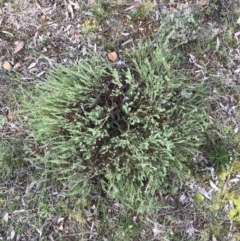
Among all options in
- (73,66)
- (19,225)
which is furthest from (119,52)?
(19,225)

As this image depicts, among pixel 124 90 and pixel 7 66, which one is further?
pixel 7 66

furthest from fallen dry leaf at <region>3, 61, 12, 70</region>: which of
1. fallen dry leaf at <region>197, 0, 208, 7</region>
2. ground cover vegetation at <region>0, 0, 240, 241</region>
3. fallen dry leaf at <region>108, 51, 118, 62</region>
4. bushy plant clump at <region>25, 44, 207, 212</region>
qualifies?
fallen dry leaf at <region>197, 0, 208, 7</region>

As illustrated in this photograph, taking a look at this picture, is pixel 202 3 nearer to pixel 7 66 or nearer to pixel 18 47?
pixel 18 47

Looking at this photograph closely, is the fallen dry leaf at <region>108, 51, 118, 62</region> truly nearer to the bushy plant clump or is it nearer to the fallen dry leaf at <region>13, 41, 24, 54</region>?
the bushy plant clump

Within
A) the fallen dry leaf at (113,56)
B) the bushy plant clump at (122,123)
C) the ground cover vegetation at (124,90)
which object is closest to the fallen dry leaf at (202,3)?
the ground cover vegetation at (124,90)

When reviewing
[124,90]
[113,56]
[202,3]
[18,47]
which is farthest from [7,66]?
[202,3]

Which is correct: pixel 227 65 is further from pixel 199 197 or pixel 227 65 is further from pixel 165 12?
pixel 199 197

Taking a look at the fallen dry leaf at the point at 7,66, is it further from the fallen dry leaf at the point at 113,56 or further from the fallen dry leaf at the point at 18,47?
the fallen dry leaf at the point at 113,56
